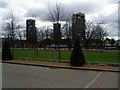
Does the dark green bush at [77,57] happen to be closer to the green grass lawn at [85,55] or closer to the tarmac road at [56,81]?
the green grass lawn at [85,55]

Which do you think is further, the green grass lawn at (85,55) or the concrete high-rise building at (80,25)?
the concrete high-rise building at (80,25)

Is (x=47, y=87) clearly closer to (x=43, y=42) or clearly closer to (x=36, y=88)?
(x=36, y=88)

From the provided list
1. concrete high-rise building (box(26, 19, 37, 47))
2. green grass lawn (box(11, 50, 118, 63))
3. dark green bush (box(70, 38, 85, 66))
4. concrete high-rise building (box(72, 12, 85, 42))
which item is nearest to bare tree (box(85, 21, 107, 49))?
concrete high-rise building (box(72, 12, 85, 42))

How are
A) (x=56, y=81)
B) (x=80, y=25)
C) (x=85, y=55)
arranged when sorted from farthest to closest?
(x=80, y=25), (x=85, y=55), (x=56, y=81)

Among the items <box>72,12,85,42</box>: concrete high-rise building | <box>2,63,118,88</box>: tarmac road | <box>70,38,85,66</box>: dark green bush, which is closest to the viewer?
<box>2,63,118,88</box>: tarmac road

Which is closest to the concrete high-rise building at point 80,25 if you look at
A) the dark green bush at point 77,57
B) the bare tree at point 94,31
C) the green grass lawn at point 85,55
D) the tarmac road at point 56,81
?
the bare tree at point 94,31

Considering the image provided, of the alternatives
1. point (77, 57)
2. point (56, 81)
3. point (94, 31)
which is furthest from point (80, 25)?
point (56, 81)

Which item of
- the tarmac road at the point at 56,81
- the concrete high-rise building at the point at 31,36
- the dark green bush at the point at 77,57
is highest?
the concrete high-rise building at the point at 31,36

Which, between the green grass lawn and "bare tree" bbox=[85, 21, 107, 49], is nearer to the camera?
the green grass lawn

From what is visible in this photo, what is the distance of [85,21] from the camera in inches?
2751

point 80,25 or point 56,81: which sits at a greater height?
point 80,25

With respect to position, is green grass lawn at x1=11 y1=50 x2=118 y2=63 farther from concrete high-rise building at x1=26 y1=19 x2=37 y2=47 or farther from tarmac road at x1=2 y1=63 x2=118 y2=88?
concrete high-rise building at x1=26 y1=19 x2=37 y2=47

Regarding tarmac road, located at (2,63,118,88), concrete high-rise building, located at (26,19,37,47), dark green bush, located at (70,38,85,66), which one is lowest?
tarmac road, located at (2,63,118,88)

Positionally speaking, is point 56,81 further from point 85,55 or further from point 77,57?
point 85,55
